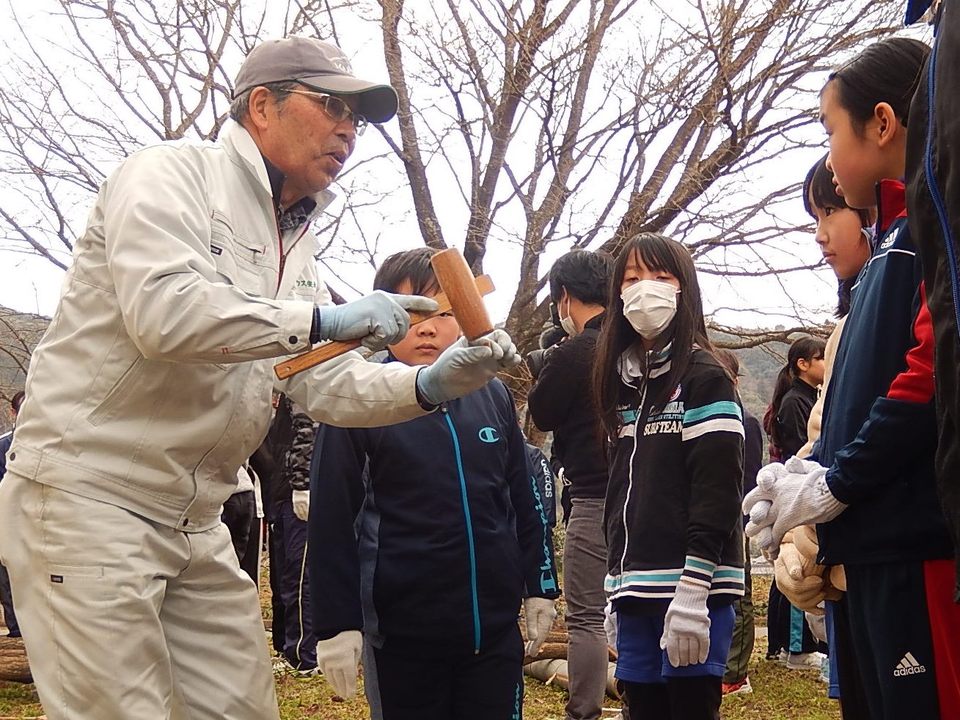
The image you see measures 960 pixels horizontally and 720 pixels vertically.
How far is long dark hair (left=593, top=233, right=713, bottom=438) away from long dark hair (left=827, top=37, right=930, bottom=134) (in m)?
1.30

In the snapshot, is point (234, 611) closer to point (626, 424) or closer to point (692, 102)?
point (626, 424)

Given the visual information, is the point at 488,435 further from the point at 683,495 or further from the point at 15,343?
the point at 15,343

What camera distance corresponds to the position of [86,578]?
8.03 ft

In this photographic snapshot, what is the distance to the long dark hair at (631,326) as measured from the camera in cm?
361

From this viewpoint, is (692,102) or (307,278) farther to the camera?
(692,102)

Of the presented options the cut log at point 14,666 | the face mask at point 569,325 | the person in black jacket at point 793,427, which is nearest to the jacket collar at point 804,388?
the person in black jacket at point 793,427

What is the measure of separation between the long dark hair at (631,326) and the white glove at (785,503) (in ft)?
3.94

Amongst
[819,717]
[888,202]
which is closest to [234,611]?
[888,202]

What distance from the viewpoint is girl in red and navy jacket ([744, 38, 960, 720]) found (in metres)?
2.07

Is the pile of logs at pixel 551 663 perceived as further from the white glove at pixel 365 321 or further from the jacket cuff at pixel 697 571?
the white glove at pixel 365 321

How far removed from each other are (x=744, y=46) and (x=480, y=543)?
7.69m

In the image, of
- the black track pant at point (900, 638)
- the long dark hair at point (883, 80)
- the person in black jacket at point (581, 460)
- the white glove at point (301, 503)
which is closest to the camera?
the black track pant at point (900, 638)

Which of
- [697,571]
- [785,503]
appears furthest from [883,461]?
[697,571]

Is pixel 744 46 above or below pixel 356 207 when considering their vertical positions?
above
